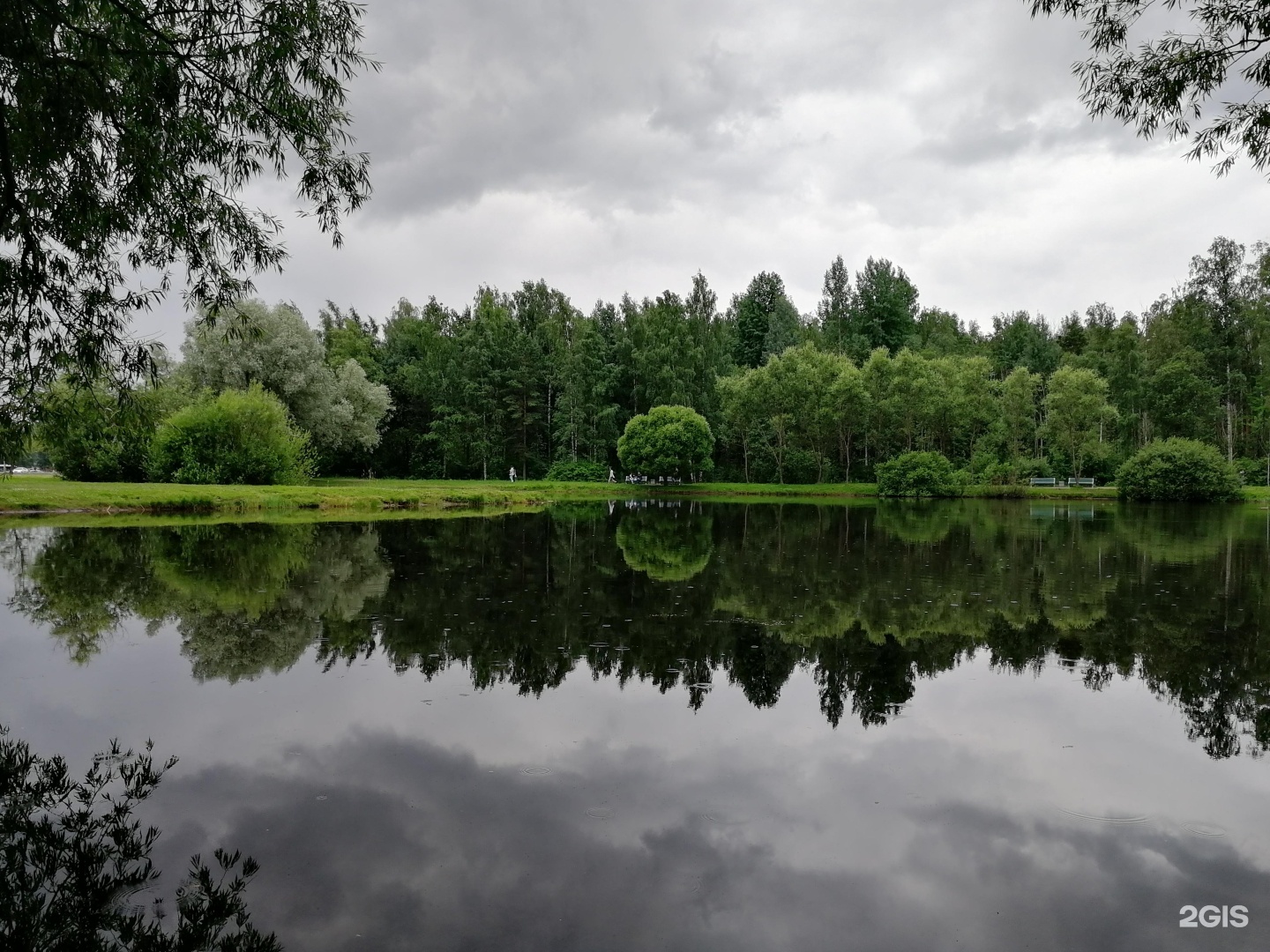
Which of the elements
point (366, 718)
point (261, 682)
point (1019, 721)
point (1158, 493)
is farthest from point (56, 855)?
point (1158, 493)

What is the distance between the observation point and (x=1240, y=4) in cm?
843

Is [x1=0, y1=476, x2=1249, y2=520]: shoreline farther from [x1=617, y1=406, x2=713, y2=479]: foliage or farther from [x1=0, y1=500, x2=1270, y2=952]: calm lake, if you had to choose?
[x1=0, y1=500, x2=1270, y2=952]: calm lake

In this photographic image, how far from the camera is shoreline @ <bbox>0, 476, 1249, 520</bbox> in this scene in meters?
33.9

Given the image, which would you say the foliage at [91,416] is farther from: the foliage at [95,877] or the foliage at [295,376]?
the foliage at [295,376]

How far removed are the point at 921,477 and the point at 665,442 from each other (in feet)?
67.6

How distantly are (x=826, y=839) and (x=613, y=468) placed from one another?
220ft

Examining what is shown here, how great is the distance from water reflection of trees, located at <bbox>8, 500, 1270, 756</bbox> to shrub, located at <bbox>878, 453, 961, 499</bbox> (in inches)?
1348

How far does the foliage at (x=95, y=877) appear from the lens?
4113 millimetres

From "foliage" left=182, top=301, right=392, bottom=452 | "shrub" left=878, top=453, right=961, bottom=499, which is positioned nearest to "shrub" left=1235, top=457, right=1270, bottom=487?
"shrub" left=878, top=453, right=961, bottom=499

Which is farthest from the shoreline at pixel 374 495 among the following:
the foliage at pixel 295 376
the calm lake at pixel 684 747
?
the calm lake at pixel 684 747

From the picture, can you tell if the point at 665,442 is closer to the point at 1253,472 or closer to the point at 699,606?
the point at 1253,472

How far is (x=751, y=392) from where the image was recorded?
66.9 m

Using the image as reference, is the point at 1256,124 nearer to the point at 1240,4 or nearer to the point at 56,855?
the point at 1240,4

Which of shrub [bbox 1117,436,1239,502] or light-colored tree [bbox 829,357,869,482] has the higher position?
light-colored tree [bbox 829,357,869,482]
